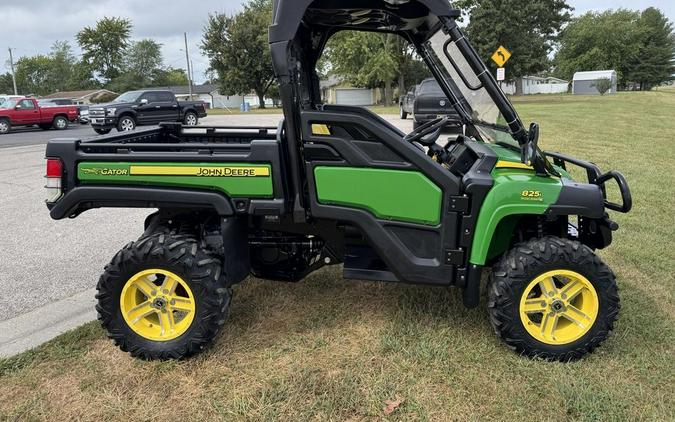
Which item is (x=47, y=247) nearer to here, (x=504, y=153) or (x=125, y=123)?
(x=504, y=153)

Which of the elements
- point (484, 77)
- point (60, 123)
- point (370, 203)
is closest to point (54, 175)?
point (370, 203)

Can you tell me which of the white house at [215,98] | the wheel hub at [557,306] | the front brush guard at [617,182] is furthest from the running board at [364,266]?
the white house at [215,98]

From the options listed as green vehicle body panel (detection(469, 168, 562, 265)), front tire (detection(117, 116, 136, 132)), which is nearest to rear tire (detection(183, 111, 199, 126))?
front tire (detection(117, 116, 136, 132))

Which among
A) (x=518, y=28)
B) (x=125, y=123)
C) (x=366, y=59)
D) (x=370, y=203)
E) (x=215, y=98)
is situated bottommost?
(x=370, y=203)

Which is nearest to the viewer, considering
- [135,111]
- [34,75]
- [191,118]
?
[135,111]

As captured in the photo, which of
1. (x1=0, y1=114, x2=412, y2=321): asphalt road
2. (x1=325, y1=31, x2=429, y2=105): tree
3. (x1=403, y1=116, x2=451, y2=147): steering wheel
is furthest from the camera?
(x1=325, y1=31, x2=429, y2=105): tree

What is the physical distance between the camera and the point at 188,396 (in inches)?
109

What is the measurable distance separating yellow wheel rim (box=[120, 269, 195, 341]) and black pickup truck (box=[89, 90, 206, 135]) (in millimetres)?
15039

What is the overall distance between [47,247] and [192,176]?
331 cm

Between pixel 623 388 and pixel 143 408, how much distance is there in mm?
2613

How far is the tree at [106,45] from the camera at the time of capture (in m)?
79.2

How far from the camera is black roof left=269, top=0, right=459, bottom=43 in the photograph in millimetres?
2689

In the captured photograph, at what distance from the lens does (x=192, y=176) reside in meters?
3.00

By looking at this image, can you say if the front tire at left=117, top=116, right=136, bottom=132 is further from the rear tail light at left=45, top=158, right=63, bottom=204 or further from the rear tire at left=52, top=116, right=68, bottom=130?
the rear tail light at left=45, top=158, right=63, bottom=204
